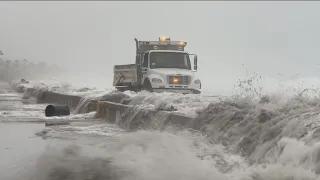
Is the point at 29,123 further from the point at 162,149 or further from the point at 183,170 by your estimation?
the point at 183,170

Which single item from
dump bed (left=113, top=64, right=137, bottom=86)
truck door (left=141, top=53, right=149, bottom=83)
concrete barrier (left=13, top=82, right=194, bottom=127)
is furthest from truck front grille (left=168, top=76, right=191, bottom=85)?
concrete barrier (left=13, top=82, right=194, bottom=127)

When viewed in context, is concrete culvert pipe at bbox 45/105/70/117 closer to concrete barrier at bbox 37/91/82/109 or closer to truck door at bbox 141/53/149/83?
concrete barrier at bbox 37/91/82/109

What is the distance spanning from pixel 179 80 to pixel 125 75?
406cm

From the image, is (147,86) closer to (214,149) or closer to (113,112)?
(113,112)

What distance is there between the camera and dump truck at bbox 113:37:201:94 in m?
20.3

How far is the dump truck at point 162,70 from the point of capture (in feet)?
66.5

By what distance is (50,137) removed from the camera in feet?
29.8

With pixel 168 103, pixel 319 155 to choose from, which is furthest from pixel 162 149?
pixel 168 103

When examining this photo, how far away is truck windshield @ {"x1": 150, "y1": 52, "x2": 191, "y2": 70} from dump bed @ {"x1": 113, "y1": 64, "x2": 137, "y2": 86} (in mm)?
1491

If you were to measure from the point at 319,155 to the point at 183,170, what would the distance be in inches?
64.6

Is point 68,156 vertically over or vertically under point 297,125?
under

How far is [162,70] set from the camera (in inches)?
810

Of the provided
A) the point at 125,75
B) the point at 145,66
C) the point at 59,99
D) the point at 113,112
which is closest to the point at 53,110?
the point at 113,112

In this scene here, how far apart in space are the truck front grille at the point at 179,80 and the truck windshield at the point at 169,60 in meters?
0.85
